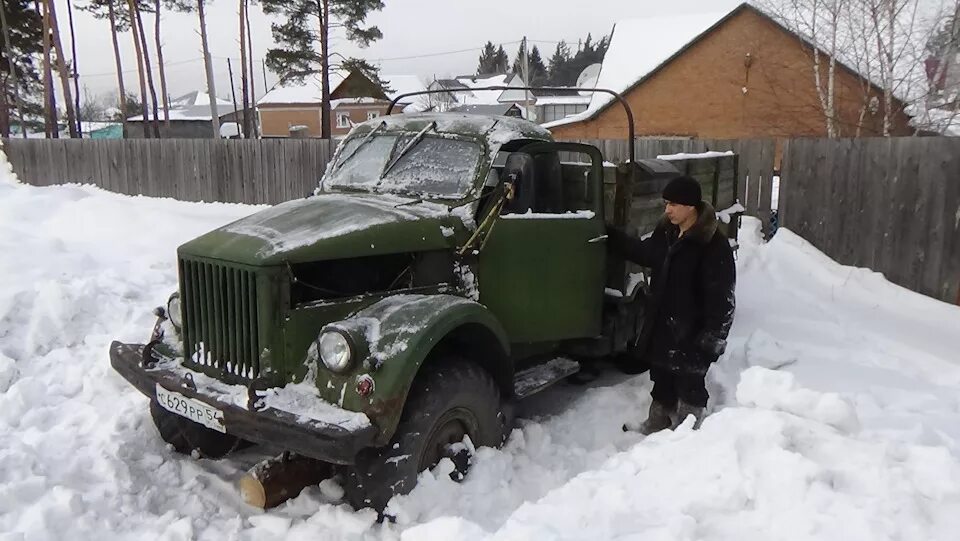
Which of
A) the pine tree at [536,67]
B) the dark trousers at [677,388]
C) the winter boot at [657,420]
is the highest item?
the pine tree at [536,67]

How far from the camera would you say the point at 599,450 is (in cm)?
470

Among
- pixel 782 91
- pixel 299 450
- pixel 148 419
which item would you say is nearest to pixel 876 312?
pixel 299 450

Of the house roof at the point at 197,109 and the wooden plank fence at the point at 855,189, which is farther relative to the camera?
the house roof at the point at 197,109

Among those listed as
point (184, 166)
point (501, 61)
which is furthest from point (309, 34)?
point (501, 61)

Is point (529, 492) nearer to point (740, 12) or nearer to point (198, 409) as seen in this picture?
point (198, 409)

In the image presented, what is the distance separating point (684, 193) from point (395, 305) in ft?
6.42

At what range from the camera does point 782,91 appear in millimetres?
22219

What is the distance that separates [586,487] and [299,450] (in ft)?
4.39

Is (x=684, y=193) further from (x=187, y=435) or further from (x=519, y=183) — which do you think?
(x=187, y=435)

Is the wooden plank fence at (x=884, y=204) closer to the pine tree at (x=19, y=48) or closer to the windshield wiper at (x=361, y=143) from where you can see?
the windshield wiper at (x=361, y=143)

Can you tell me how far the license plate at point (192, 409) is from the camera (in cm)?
364

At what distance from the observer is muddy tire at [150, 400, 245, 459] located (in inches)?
175

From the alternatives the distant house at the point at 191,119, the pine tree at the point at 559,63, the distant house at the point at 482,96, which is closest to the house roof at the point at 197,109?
the distant house at the point at 191,119

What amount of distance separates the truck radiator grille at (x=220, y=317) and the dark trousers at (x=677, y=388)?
8.56ft
